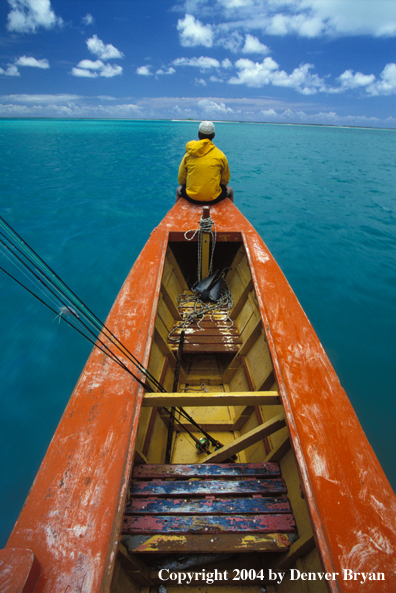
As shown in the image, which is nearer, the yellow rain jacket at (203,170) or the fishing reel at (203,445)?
the fishing reel at (203,445)

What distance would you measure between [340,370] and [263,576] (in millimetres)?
3688

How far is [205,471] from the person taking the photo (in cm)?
217

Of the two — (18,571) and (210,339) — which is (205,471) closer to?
(18,571)

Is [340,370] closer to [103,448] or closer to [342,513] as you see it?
[342,513]

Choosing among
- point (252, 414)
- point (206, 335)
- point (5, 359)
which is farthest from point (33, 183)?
point (252, 414)

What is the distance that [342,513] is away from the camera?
1457 mm

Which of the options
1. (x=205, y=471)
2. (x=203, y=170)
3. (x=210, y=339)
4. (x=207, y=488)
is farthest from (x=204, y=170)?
(x=207, y=488)

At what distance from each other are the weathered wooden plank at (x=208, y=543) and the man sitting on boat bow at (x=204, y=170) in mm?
4788

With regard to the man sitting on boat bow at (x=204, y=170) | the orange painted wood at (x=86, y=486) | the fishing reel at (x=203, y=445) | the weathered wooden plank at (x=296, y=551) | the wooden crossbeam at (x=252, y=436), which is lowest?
the fishing reel at (x=203, y=445)

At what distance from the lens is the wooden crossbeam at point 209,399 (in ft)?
6.74

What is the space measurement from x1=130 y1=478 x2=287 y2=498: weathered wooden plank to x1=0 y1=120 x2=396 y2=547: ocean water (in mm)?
2418

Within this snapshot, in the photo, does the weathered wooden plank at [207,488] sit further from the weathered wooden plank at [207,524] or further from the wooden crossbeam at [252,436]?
the wooden crossbeam at [252,436]

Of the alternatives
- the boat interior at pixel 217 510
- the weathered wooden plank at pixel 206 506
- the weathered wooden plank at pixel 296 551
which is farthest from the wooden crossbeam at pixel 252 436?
the weathered wooden plank at pixel 296 551

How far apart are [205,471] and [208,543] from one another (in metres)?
0.47
